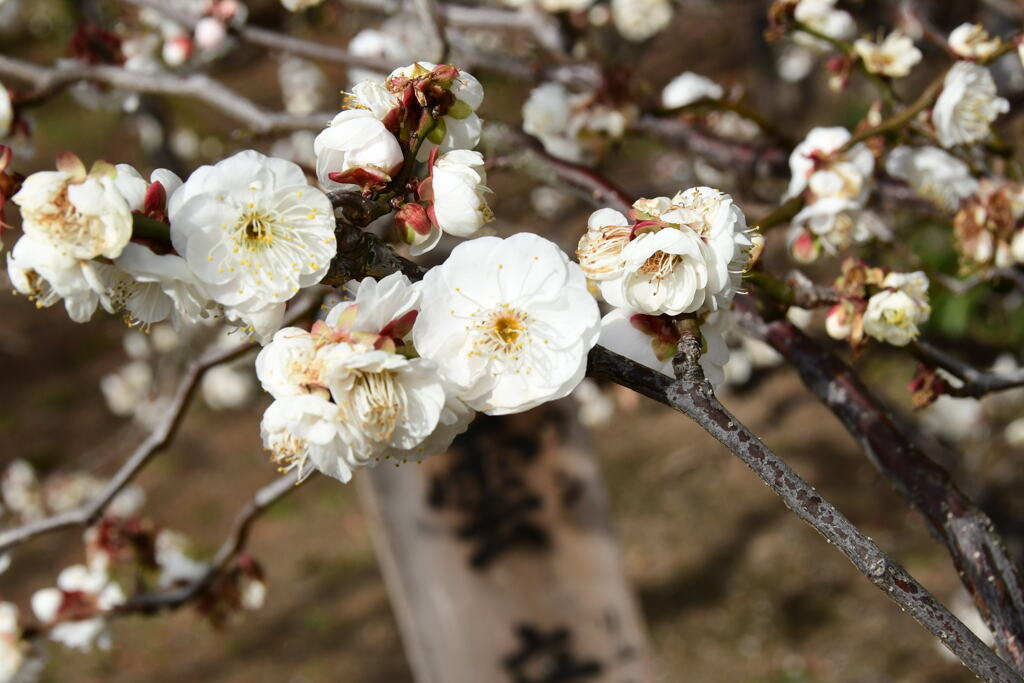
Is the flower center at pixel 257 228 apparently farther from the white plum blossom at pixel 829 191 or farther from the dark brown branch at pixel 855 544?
the white plum blossom at pixel 829 191

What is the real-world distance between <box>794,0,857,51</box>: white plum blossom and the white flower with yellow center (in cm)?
79

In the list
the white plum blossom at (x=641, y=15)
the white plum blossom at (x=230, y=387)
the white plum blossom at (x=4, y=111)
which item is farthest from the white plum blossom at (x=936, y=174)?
the white plum blossom at (x=230, y=387)

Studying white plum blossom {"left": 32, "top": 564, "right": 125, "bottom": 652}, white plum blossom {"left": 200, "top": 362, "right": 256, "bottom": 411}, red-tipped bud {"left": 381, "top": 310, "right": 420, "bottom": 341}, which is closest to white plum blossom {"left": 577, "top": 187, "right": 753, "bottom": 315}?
red-tipped bud {"left": 381, "top": 310, "right": 420, "bottom": 341}

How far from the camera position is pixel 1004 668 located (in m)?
0.50

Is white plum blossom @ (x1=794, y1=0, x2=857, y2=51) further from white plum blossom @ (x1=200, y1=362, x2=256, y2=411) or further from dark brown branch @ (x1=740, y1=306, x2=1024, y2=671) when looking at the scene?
white plum blossom @ (x1=200, y1=362, x2=256, y2=411)

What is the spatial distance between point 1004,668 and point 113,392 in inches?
187

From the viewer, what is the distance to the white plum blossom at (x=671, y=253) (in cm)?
55

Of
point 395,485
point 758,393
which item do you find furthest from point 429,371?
point 758,393

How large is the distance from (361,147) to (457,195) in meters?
0.07

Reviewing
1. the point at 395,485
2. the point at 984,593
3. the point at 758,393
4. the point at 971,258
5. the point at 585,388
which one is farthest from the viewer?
the point at 758,393

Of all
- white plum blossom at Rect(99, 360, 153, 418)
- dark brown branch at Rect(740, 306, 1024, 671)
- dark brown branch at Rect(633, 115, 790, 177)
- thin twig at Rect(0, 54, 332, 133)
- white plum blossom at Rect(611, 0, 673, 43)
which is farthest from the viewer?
white plum blossom at Rect(99, 360, 153, 418)

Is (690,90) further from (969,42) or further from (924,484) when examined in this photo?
(924,484)

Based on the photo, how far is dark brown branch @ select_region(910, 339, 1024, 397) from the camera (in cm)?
81

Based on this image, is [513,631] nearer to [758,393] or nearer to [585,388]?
[585,388]
